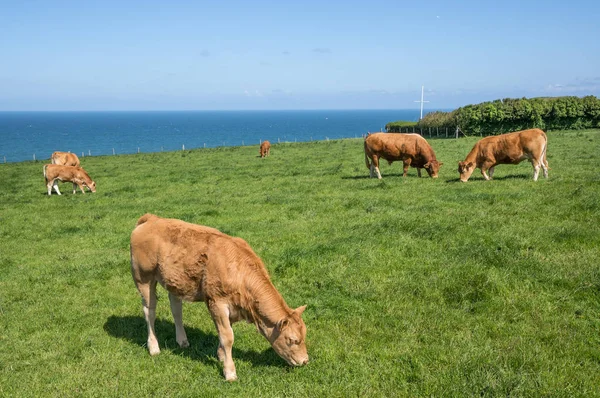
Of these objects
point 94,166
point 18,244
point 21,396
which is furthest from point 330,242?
point 94,166

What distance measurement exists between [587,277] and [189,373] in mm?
7275

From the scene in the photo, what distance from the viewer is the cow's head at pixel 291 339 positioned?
19.8ft

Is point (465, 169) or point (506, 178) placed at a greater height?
point (465, 169)

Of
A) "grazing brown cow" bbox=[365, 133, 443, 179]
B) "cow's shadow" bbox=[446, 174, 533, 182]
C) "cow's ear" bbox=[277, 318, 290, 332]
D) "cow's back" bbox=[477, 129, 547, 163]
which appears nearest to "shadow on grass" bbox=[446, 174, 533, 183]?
"cow's shadow" bbox=[446, 174, 533, 182]

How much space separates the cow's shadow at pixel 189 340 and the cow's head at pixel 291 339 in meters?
Result: 0.46

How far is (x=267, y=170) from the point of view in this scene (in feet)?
96.0

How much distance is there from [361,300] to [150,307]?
383 cm

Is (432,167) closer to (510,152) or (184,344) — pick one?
(510,152)

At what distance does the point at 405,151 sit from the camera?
2223 centimetres

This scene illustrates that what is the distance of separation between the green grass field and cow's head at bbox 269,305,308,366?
281 mm

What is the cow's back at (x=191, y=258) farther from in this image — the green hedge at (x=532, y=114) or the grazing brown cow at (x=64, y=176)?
the green hedge at (x=532, y=114)

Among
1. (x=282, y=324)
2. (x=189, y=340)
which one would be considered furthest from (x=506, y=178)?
(x=282, y=324)

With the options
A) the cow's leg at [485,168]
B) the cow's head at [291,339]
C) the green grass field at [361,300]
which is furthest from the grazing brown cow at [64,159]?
the cow's head at [291,339]

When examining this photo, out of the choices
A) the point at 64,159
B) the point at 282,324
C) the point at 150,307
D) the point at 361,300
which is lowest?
the point at 361,300
